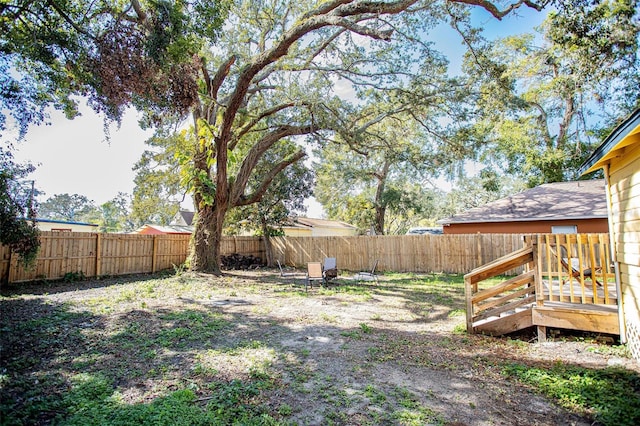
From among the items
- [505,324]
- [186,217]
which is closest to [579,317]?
[505,324]

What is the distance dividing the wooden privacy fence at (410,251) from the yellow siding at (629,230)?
8.06 metres

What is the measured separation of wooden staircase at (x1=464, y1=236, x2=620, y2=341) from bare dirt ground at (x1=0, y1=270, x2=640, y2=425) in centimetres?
24

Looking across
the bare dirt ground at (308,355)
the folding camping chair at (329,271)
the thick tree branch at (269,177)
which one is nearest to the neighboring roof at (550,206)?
the folding camping chair at (329,271)

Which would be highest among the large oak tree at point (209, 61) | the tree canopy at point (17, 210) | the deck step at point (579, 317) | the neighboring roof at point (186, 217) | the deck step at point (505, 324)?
the large oak tree at point (209, 61)

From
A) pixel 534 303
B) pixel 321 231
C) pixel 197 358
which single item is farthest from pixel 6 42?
pixel 321 231

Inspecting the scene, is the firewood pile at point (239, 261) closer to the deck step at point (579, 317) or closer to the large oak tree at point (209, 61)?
the large oak tree at point (209, 61)

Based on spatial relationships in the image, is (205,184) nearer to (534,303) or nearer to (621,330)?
(534,303)

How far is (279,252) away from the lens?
17328 millimetres

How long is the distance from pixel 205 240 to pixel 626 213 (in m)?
11.1

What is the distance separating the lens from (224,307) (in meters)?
6.72

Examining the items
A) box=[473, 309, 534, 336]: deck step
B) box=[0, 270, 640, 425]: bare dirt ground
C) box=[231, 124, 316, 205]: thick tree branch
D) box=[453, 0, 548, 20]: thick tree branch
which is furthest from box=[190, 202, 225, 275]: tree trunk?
box=[453, 0, 548, 20]: thick tree branch

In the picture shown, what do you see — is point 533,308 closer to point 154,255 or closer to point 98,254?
point 98,254

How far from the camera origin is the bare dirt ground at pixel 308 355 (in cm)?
278

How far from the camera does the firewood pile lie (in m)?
15.0
